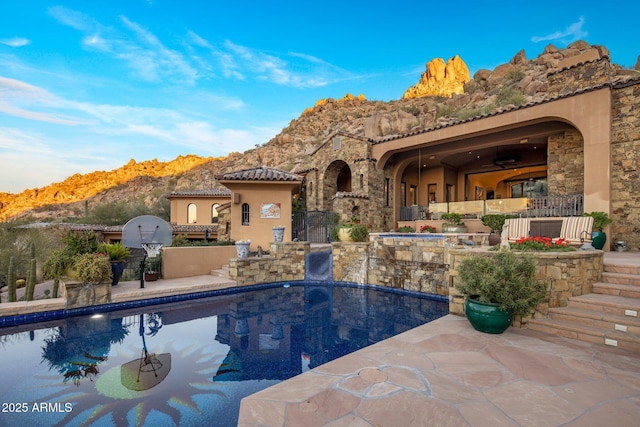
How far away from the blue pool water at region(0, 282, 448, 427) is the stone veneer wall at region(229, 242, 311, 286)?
129 cm

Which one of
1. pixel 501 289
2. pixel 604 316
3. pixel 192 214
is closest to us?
pixel 604 316

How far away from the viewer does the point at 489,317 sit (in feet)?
14.6

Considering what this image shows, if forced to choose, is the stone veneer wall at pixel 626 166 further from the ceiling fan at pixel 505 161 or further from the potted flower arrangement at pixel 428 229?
the potted flower arrangement at pixel 428 229

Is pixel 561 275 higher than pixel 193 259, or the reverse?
pixel 561 275

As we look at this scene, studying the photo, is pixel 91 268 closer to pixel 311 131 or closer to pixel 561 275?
pixel 561 275

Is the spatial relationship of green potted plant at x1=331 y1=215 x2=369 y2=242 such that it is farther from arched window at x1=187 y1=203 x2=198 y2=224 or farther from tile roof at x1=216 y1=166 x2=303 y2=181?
arched window at x1=187 y1=203 x2=198 y2=224

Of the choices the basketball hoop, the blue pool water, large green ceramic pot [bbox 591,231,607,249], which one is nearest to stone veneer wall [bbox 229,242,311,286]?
the blue pool water

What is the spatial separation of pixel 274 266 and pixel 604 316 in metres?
8.54

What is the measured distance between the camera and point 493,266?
181 inches

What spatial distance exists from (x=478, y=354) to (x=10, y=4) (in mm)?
16405

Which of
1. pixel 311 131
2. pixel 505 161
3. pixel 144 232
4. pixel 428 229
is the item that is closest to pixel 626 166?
pixel 505 161

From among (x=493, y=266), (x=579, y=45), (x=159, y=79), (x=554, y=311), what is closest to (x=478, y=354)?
(x=493, y=266)

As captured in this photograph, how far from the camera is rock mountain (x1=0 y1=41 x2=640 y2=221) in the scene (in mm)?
23828

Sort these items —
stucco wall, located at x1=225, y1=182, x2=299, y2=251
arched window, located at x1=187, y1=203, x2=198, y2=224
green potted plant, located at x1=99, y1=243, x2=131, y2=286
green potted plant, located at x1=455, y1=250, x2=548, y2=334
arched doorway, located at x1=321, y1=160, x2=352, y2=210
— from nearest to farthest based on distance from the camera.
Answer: green potted plant, located at x1=455, y1=250, x2=548, y2=334, green potted plant, located at x1=99, y1=243, x2=131, y2=286, stucco wall, located at x1=225, y1=182, x2=299, y2=251, arched doorway, located at x1=321, y1=160, x2=352, y2=210, arched window, located at x1=187, y1=203, x2=198, y2=224
